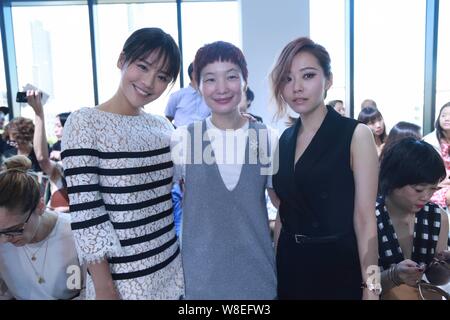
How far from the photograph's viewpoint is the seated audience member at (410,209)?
1190 mm

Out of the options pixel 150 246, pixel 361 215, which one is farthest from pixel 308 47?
pixel 150 246

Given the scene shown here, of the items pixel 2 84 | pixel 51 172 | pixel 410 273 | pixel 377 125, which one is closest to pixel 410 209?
pixel 410 273

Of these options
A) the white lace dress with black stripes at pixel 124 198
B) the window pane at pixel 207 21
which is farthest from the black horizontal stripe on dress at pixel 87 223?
the window pane at pixel 207 21

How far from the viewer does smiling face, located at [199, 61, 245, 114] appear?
988 mm

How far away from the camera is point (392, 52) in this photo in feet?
14.2

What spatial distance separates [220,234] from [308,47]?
598mm

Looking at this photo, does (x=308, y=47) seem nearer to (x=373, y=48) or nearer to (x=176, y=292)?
(x=176, y=292)

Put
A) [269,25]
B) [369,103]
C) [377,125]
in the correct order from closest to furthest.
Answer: [377,125]
[269,25]
[369,103]

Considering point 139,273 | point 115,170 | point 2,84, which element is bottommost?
point 139,273

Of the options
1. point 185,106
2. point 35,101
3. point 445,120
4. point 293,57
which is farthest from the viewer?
point 445,120

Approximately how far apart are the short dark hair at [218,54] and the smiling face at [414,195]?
27.9 inches

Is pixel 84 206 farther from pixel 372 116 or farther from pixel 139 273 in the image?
pixel 372 116

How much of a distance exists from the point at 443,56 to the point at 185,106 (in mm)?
3629
